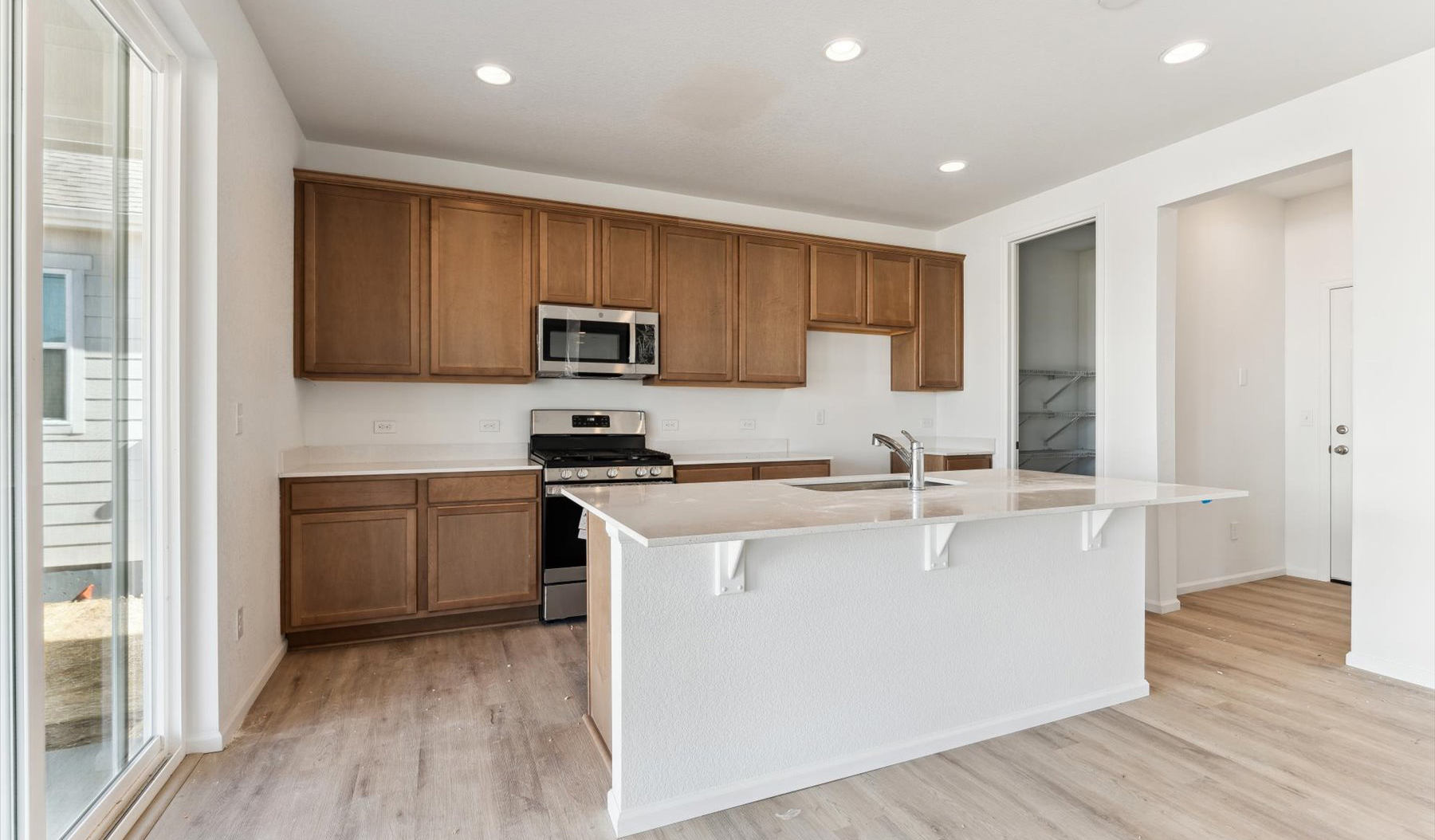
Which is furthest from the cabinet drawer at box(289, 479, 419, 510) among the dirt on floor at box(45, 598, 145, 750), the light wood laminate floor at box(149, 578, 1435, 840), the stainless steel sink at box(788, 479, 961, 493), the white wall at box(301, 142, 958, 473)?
the stainless steel sink at box(788, 479, 961, 493)

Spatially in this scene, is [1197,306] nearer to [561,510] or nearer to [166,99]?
[561,510]

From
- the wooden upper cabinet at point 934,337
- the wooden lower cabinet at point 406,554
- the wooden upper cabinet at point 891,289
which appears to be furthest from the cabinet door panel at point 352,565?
the wooden upper cabinet at point 934,337

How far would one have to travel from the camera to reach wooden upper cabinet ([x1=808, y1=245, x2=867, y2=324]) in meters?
4.54

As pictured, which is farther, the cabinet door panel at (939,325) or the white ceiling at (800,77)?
the cabinet door panel at (939,325)

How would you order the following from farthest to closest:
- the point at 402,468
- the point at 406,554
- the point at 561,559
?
the point at 561,559 < the point at 402,468 < the point at 406,554

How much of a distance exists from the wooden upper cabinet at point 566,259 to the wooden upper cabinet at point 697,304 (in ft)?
1.43

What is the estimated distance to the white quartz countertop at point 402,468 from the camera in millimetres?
3156

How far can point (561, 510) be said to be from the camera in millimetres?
3553

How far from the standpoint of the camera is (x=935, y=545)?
222 centimetres

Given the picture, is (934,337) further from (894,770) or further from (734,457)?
(894,770)

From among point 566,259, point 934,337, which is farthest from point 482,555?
point 934,337

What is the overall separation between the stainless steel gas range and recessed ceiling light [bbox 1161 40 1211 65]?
2.87m

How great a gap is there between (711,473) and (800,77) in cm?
213

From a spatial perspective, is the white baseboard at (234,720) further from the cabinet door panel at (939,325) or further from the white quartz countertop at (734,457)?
the cabinet door panel at (939,325)
